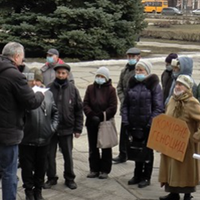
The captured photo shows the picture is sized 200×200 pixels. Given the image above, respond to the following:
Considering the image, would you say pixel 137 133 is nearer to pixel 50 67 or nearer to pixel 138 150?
pixel 138 150

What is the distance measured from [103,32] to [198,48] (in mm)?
10561

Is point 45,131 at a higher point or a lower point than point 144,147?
higher

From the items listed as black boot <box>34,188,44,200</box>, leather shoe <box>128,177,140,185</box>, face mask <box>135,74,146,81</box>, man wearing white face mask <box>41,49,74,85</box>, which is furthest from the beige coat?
man wearing white face mask <box>41,49,74,85</box>

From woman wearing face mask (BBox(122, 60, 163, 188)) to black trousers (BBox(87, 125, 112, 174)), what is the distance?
19.7 inches

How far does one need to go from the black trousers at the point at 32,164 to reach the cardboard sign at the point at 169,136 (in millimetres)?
1300

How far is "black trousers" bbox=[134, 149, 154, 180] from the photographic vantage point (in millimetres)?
6281

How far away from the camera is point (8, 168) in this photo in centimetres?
498

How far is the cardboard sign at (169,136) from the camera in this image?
17.5 ft

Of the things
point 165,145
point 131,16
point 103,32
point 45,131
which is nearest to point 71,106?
point 45,131

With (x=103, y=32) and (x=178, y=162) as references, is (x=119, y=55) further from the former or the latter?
(x=178, y=162)

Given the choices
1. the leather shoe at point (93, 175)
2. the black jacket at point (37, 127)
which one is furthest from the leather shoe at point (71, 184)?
the black jacket at point (37, 127)

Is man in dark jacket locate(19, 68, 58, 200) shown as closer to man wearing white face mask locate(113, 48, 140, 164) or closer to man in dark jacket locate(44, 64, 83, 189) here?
man in dark jacket locate(44, 64, 83, 189)

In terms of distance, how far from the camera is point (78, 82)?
15.0m

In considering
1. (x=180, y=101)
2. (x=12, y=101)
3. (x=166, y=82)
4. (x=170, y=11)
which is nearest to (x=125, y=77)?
(x=166, y=82)
